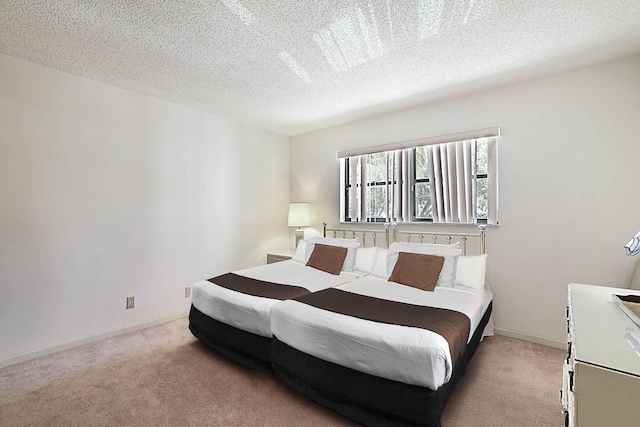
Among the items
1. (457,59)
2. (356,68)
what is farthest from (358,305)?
(457,59)

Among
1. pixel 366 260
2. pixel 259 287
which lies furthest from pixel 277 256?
pixel 259 287

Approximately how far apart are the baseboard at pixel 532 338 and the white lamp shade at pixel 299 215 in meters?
2.76

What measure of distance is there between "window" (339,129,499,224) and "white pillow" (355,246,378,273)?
25.3 inches

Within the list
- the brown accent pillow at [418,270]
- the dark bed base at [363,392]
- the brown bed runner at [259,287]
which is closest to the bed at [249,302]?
the brown bed runner at [259,287]

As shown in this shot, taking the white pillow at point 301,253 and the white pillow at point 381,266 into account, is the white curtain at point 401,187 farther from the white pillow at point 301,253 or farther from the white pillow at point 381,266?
the white pillow at point 301,253

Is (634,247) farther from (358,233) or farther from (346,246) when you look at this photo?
(358,233)

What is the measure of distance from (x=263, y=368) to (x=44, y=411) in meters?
1.40

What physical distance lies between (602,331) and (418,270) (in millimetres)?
1583

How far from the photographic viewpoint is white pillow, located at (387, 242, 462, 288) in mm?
2748

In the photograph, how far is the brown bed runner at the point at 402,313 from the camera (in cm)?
180

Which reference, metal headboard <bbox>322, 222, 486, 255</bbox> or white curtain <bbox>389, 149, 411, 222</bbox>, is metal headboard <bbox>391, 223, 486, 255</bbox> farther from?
white curtain <bbox>389, 149, 411, 222</bbox>

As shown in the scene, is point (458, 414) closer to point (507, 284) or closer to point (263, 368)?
point (263, 368)

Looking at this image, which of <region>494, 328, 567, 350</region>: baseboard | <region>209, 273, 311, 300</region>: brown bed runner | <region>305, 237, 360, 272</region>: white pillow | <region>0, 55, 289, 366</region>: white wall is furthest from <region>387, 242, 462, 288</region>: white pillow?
<region>0, 55, 289, 366</region>: white wall

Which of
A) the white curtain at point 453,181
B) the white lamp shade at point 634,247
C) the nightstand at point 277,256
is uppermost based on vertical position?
the white curtain at point 453,181
